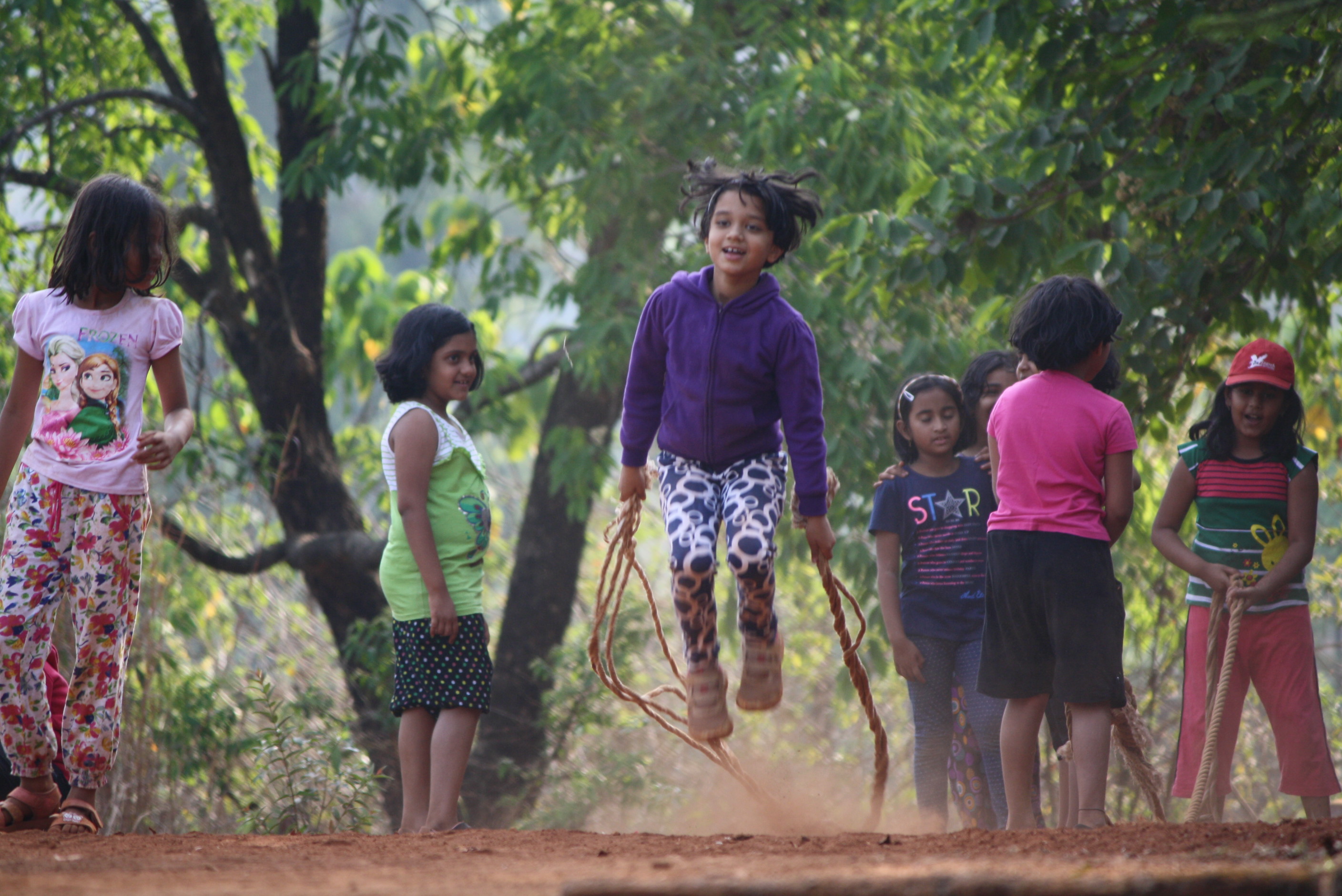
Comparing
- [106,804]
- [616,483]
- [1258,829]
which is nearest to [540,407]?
[616,483]

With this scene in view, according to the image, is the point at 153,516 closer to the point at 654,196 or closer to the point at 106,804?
the point at 106,804

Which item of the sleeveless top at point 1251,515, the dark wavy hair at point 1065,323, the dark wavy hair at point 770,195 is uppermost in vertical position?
the dark wavy hair at point 770,195

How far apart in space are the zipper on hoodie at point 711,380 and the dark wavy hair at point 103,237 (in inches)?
63.3

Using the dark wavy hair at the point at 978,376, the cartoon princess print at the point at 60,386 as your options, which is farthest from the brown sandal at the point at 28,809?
the dark wavy hair at the point at 978,376

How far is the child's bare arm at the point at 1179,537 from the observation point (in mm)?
3896

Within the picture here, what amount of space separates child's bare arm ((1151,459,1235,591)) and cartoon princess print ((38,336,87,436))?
3252 millimetres

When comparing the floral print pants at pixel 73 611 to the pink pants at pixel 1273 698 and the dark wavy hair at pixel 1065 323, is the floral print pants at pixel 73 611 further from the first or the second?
the pink pants at pixel 1273 698

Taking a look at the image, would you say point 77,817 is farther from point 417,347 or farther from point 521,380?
point 521,380

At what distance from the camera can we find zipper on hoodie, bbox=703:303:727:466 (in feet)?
11.6

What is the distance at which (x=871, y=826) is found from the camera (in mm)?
3965

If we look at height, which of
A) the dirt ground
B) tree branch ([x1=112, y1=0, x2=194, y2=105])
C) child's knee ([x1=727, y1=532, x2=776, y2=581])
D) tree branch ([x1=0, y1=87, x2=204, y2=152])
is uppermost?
tree branch ([x1=112, y1=0, x2=194, y2=105])

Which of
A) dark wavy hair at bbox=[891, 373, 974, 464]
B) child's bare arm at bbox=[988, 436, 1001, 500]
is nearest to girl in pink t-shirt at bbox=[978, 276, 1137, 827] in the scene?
child's bare arm at bbox=[988, 436, 1001, 500]

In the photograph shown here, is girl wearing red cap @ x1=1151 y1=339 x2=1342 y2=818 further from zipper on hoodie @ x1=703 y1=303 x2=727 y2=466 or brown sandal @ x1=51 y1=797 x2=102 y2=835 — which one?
brown sandal @ x1=51 y1=797 x2=102 y2=835

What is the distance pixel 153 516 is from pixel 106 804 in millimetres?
1324
